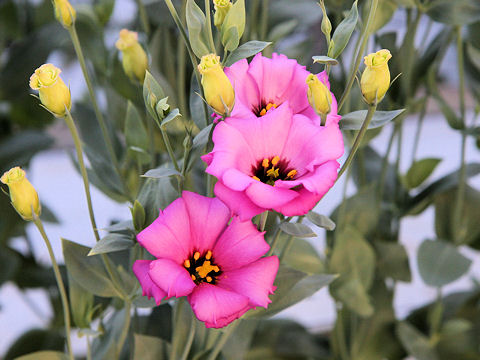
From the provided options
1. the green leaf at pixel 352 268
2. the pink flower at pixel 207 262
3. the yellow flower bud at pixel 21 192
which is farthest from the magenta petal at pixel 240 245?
the green leaf at pixel 352 268

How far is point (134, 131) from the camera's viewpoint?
0.44 metres

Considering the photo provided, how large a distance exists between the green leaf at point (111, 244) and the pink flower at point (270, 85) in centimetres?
11

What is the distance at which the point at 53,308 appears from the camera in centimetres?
73

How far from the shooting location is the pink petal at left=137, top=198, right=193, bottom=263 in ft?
0.95

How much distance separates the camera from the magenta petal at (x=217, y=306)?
0.91ft

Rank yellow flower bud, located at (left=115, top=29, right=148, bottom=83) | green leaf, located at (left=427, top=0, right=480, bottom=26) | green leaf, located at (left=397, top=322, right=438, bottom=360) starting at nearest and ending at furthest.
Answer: yellow flower bud, located at (left=115, top=29, right=148, bottom=83) < green leaf, located at (left=427, top=0, right=480, bottom=26) < green leaf, located at (left=397, top=322, right=438, bottom=360)

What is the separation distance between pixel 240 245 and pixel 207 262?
1.0 inches

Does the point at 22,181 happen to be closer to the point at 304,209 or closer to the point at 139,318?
the point at 304,209

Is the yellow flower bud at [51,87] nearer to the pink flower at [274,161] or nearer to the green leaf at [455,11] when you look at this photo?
the pink flower at [274,161]

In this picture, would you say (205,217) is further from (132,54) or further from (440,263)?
(440,263)

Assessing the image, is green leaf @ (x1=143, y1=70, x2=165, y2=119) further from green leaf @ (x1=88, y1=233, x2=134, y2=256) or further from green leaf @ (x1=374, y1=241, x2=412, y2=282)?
green leaf @ (x1=374, y1=241, x2=412, y2=282)

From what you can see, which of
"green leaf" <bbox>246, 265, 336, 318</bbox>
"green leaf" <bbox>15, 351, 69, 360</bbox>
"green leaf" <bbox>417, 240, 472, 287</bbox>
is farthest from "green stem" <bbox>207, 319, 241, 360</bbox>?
"green leaf" <bbox>417, 240, 472, 287</bbox>

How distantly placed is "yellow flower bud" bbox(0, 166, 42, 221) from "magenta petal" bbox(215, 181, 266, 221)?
0.11 meters

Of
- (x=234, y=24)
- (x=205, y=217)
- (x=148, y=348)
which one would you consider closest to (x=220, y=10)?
(x=234, y=24)
